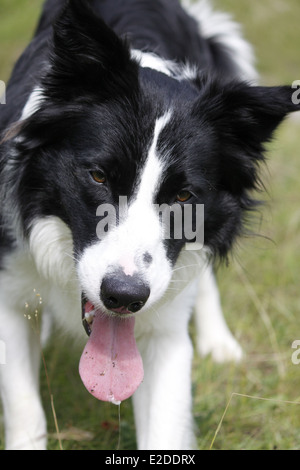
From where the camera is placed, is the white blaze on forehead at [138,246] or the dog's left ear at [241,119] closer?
the white blaze on forehead at [138,246]

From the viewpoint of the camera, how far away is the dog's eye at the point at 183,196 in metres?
2.87

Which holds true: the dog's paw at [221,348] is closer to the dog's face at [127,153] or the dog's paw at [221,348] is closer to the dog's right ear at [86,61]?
the dog's face at [127,153]

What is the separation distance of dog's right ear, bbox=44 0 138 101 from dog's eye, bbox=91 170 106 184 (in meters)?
0.37

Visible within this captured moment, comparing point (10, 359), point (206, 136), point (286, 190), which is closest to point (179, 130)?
point (206, 136)

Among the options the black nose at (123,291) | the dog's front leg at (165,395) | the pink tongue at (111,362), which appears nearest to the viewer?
the black nose at (123,291)

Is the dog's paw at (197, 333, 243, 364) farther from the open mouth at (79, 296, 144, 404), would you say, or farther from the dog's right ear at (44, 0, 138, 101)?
the dog's right ear at (44, 0, 138, 101)

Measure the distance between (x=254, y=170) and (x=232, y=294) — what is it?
1970 mm

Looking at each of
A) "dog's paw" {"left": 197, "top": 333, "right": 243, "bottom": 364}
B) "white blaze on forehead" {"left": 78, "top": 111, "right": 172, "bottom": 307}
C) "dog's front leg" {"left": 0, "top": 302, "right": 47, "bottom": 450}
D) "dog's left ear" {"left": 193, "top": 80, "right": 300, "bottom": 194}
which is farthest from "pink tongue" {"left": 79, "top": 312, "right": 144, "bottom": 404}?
"dog's paw" {"left": 197, "top": 333, "right": 243, "bottom": 364}

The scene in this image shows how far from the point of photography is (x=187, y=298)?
11.2 feet

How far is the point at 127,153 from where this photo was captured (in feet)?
9.07

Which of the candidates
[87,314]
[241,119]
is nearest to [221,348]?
[87,314]

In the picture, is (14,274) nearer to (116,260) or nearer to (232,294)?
(116,260)

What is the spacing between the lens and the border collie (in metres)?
2.75

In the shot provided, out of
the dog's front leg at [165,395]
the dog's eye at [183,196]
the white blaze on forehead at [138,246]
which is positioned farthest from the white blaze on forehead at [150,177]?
the dog's front leg at [165,395]
